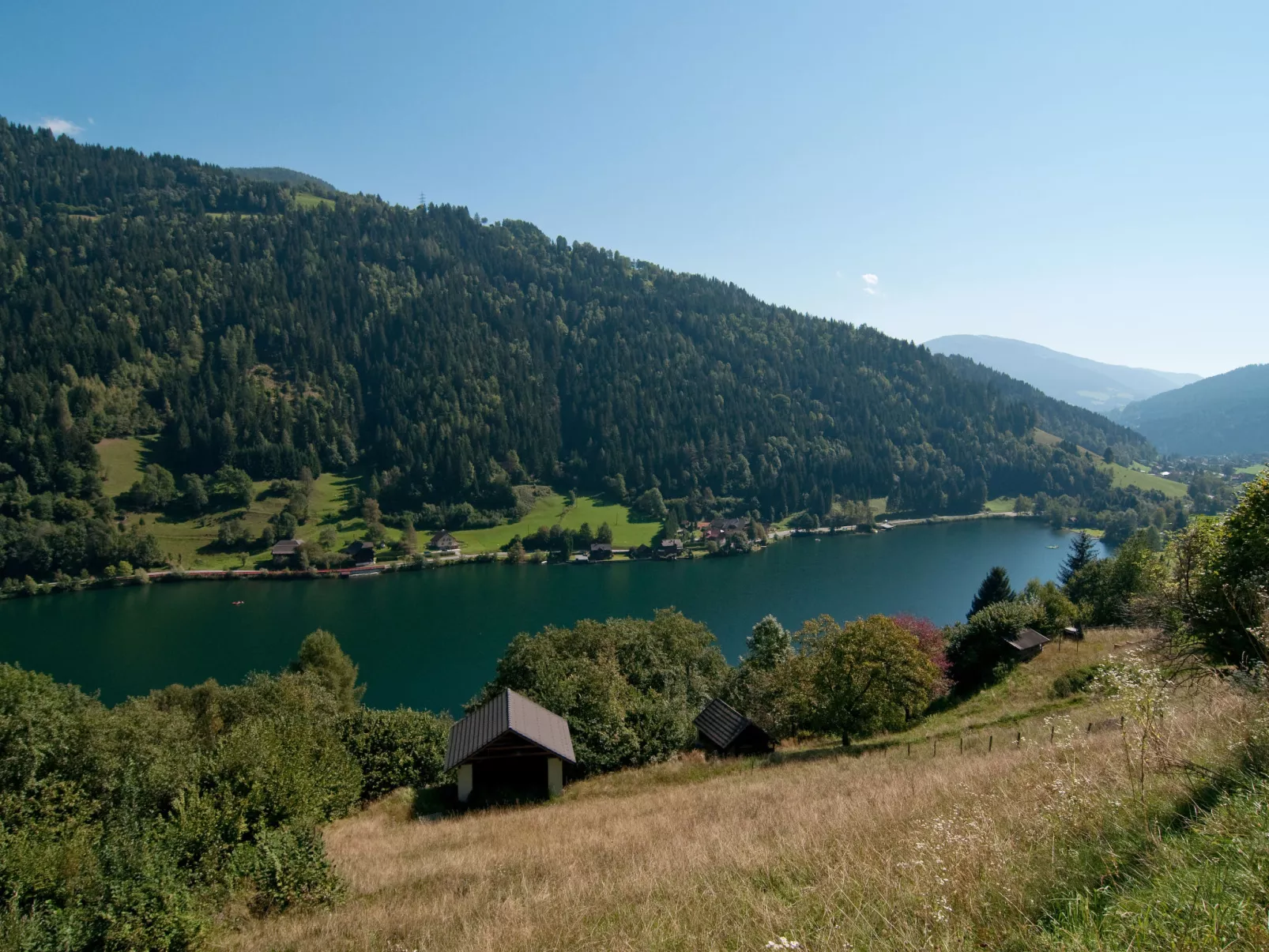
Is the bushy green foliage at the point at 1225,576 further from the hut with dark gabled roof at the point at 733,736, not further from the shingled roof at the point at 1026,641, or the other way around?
the shingled roof at the point at 1026,641

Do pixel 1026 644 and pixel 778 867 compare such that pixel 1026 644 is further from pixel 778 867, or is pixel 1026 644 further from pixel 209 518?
pixel 209 518

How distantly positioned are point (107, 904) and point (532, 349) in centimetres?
19189

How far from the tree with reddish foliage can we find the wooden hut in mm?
3574

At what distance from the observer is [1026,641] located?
33750 mm

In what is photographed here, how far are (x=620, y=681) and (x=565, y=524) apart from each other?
98472 millimetres

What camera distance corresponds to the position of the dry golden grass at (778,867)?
15.0ft

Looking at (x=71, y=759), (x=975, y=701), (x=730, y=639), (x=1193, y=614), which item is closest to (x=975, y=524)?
(x=730, y=639)

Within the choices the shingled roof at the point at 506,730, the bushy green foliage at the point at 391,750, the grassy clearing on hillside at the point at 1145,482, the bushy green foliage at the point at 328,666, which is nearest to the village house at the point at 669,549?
the bushy green foliage at the point at 328,666

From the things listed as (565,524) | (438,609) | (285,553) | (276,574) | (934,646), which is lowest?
(438,609)

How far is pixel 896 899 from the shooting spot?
15.7 feet

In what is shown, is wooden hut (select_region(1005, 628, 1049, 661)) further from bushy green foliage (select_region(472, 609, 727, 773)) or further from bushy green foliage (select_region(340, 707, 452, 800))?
bushy green foliage (select_region(340, 707, 452, 800))

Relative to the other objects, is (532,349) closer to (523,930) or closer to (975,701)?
(975,701)

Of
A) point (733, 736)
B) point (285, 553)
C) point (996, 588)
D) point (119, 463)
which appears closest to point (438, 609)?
point (285, 553)

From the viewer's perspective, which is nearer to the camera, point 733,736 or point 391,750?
point 391,750
